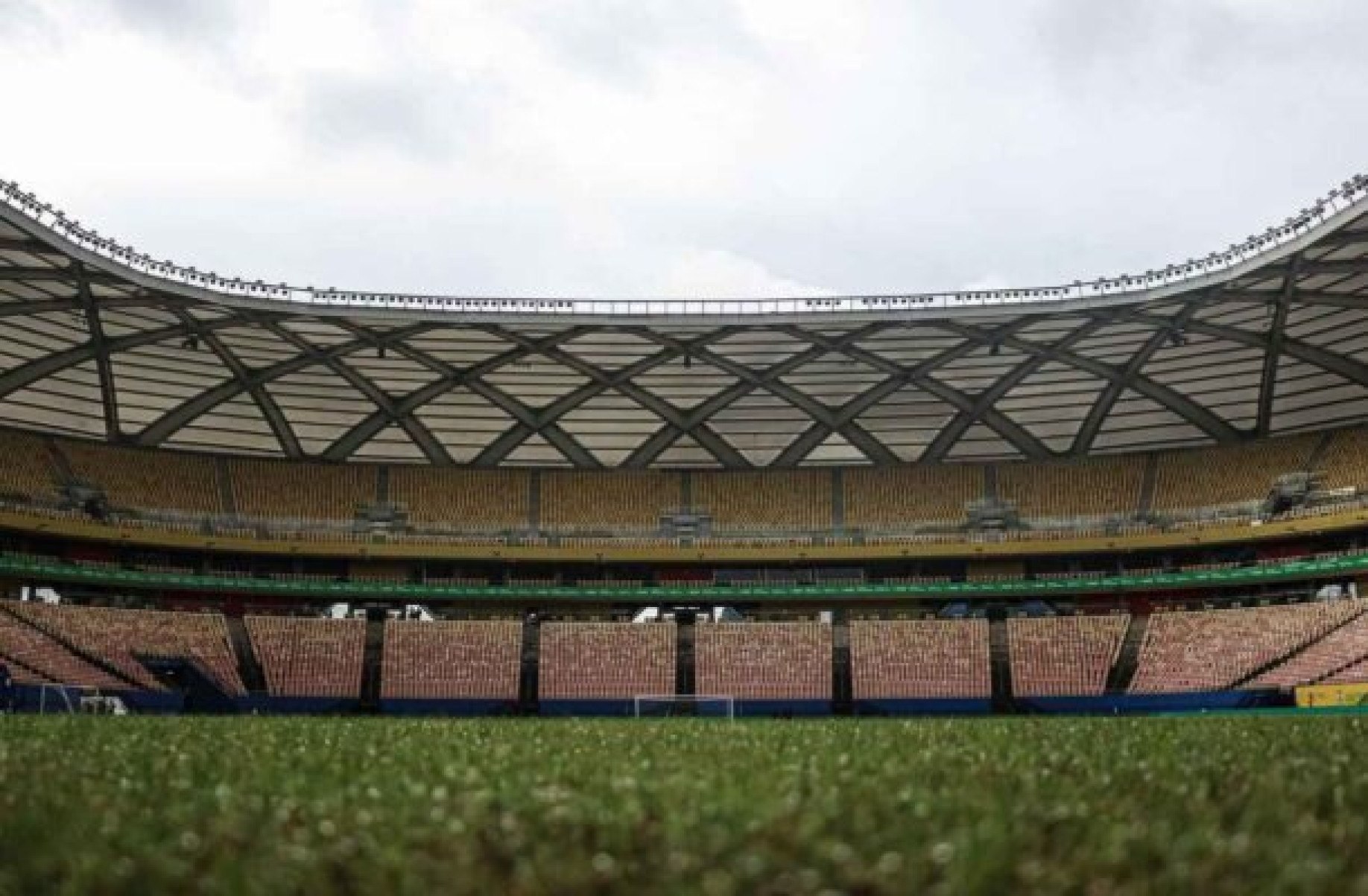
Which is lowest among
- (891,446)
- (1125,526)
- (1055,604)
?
(1055,604)

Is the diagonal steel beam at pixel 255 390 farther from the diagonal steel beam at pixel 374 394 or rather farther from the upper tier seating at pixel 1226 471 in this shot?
the upper tier seating at pixel 1226 471

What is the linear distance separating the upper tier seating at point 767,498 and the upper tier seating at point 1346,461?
24.8 metres

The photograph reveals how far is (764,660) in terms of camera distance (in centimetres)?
5916

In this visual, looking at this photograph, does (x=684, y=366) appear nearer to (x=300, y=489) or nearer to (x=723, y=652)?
(x=723, y=652)

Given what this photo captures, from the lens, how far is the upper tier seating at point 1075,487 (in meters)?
64.6

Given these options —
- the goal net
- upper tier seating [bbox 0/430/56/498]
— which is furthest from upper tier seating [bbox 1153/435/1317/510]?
upper tier seating [bbox 0/430/56/498]

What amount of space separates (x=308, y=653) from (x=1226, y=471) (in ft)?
154

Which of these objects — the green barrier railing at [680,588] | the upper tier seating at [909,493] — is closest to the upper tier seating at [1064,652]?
the green barrier railing at [680,588]

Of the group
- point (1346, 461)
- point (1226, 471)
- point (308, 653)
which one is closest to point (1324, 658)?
point (1346, 461)

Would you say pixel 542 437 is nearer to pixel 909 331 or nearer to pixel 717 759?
pixel 909 331

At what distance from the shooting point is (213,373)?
56.9 m

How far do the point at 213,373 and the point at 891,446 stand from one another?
34698 mm

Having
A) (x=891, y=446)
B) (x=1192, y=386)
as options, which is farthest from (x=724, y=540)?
(x=1192, y=386)

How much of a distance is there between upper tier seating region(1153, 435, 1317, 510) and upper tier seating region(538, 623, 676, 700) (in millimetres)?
27047
